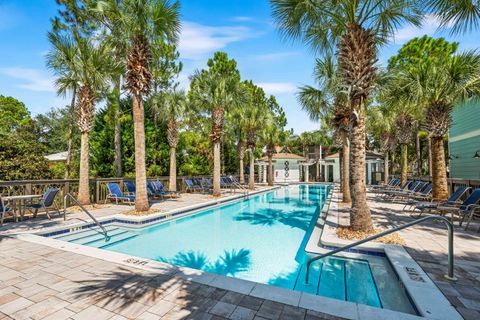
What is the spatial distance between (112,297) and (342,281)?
148 inches

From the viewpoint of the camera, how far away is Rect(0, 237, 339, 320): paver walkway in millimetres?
2754

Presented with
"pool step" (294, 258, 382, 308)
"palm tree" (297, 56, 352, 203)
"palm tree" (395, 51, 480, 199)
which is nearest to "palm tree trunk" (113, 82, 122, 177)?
"palm tree" (297, 56, 352, 203)

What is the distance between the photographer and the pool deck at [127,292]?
Result: 2.77 meters

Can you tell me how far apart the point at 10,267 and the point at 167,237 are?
3.78m

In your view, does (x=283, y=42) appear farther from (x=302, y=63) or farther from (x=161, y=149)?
(x=161, y=149)

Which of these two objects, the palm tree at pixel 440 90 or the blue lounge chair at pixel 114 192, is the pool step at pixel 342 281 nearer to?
the palm tree at pixel 440 90

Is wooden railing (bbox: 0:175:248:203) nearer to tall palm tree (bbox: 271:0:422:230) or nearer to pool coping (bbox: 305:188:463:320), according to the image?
pool coping (bbox: 305:188:463:320)

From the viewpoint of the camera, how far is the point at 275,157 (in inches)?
1278

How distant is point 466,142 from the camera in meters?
16.8

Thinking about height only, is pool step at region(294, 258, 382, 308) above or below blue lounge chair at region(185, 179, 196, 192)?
below

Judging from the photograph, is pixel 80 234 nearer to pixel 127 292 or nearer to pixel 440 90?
pixel 127 292

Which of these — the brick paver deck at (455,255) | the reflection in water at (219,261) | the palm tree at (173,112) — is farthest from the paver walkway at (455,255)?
the palm tree at (173,112)

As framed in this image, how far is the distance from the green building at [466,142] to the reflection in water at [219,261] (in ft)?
55.7

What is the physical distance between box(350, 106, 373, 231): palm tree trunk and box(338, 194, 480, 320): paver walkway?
0.97m
